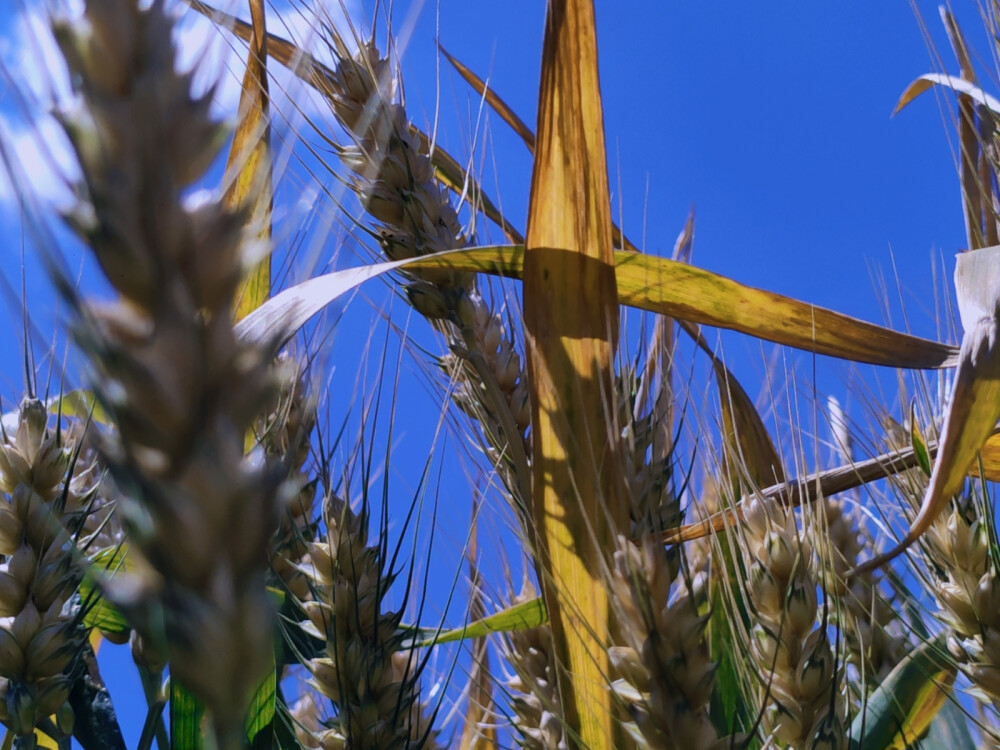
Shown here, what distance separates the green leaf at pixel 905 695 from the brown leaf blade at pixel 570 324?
0.25m

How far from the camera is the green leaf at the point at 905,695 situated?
2.14ft

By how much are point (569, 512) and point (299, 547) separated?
278 mm

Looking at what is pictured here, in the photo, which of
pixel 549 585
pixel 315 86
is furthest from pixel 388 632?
pixel 315 86

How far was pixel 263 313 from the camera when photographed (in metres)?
0.46

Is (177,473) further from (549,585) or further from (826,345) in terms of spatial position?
(826,345)

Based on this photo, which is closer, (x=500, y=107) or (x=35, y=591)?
(x=35, y=591)

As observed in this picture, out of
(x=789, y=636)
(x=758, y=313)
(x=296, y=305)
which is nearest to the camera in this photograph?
(x=296, y=305)

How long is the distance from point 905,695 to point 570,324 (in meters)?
0.41

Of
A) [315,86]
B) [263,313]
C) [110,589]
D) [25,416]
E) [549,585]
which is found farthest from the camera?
[315,86]

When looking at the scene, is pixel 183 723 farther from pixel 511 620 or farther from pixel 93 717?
pixel 511 620

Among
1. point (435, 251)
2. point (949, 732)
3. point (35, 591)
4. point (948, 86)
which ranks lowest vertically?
point (949, 732)

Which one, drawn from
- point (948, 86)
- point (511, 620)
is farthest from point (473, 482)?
point (948, 86)

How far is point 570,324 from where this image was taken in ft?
1.93

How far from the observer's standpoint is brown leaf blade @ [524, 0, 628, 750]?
0.57 m
